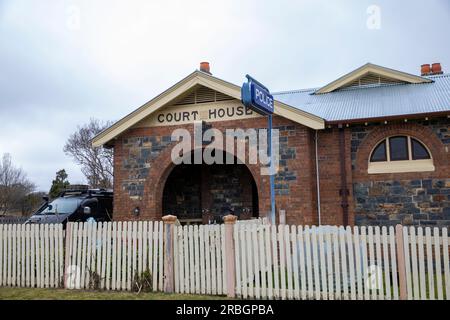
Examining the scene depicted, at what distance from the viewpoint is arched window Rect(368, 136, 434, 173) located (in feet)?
35.2

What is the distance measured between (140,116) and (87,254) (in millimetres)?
5037

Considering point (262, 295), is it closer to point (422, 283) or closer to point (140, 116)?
point (422, 283)

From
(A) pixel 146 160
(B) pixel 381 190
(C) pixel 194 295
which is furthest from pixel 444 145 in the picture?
(A) pixel 146 160

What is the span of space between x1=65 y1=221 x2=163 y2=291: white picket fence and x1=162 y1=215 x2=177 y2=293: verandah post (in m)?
0.11

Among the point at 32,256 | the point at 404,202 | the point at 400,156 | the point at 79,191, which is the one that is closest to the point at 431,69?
the point at 400,156

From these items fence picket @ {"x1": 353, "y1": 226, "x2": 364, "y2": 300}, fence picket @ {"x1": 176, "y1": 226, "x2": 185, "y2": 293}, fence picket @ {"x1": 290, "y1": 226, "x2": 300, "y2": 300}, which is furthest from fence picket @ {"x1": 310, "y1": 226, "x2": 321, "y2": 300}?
fence picket @ {"x1": 176, "y1": 226, "x2": 185, "y2": 293}

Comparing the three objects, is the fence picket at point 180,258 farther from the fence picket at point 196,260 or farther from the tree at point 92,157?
the tree at point 92,157

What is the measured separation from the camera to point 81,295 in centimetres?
771

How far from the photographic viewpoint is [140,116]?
1228 centimetres

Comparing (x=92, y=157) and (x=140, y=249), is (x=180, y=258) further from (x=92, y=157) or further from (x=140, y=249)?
(x=92, y=157)

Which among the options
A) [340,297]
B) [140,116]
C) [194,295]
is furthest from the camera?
[140,116]

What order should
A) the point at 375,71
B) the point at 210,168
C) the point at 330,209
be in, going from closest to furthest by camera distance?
the point at 330,209 → the point at 375,71 → the point at 210,168

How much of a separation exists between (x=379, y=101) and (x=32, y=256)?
9.77 metres

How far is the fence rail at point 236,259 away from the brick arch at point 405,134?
371cm
